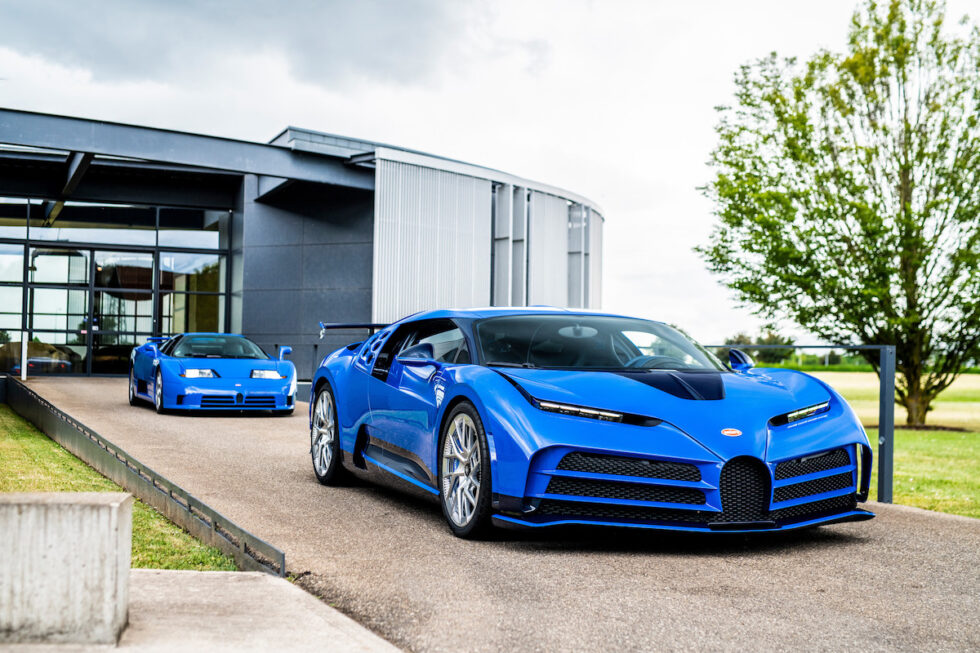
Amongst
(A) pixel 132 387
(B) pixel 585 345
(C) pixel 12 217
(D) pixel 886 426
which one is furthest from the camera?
(C) pixel 12 217

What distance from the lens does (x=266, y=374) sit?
14.5 m

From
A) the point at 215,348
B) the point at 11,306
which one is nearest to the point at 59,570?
the point at 215,348

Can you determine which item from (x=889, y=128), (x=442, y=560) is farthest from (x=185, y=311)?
(x=442, y=560)

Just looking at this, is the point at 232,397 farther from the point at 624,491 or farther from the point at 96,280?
the point at 96,280

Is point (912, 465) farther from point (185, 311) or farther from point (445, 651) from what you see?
point (185, 311)

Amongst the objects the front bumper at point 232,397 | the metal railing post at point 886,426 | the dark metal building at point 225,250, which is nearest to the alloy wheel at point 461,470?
the metal railing post at point 886,426

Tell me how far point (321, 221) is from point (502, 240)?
15.7ft

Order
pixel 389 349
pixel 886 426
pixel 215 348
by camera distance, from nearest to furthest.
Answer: pixel 389 349, pixel 886 426, pixel 215 348

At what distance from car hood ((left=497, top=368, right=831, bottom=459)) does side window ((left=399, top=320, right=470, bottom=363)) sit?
71cm

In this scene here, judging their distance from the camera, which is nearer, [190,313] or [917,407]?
[917,407]

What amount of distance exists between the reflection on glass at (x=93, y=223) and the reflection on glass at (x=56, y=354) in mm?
2572

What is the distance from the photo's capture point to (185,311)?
87.7ft

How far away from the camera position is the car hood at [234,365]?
14.2 meters

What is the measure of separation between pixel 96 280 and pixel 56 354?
2.15 m
